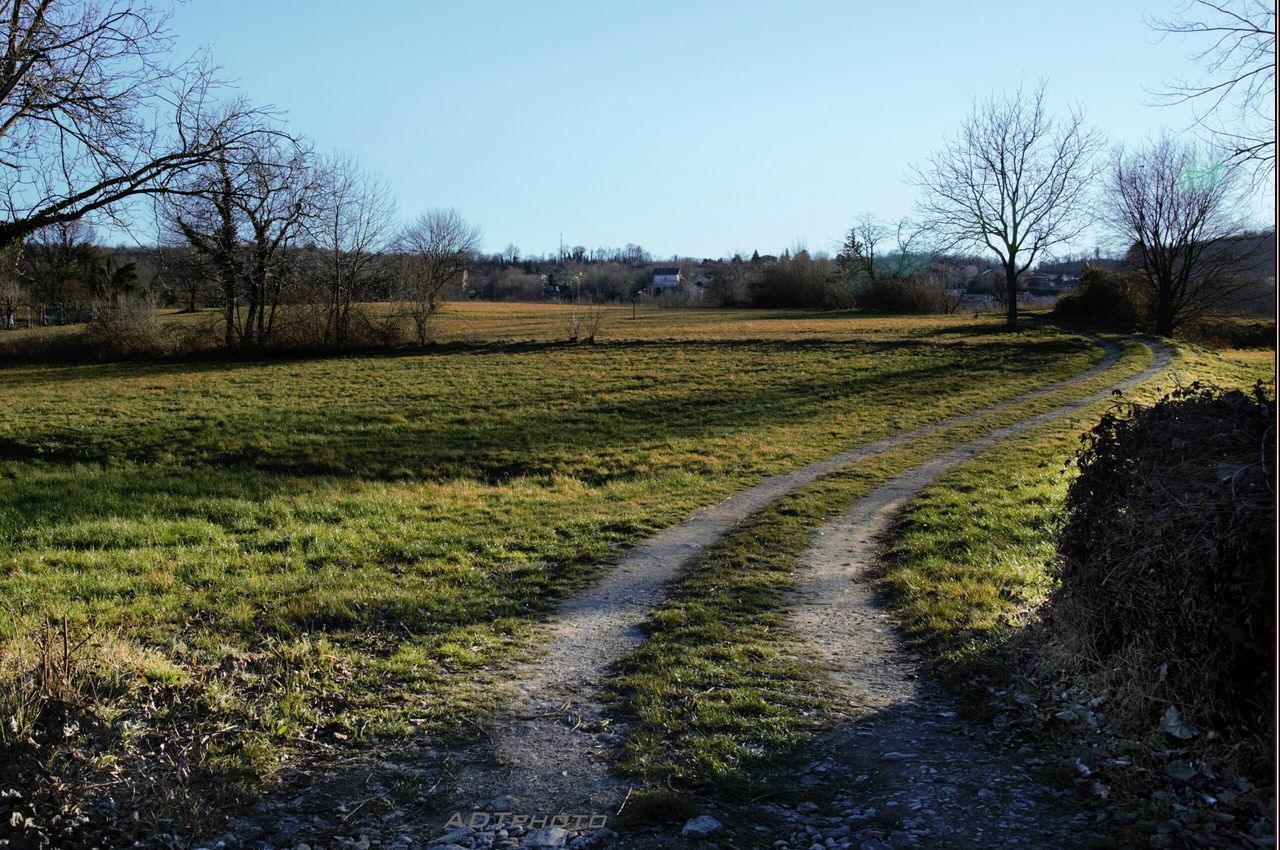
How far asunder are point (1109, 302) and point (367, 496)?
49.0 meters

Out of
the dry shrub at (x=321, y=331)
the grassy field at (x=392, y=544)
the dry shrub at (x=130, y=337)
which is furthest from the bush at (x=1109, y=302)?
the dry shrub at (x=130, y=337)

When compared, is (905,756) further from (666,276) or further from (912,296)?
(666,276)

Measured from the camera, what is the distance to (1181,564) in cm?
444

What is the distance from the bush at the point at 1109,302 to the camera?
46.6 metres

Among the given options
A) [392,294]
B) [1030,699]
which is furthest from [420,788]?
[392,294]

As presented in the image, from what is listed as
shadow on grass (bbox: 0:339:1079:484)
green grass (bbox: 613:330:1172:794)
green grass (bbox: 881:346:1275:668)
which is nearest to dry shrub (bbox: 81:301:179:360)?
→ shadow on grass (bbox: 0:339:1079:484)

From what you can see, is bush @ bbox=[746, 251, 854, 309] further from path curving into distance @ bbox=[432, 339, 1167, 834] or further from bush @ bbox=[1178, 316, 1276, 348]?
path curving into distance @ bbox=[432, 339, 1167, 834]

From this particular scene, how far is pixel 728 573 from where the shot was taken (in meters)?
9.15

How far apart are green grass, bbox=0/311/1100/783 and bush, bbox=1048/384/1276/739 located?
13.0 feet

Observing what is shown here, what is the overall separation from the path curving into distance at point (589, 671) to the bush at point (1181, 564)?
180 centimetres

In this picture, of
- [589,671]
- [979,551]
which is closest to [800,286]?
[979,551]

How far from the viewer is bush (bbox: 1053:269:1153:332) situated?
46625mm

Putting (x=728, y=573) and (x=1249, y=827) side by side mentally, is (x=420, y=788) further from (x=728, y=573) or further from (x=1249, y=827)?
(x=728, y=573)

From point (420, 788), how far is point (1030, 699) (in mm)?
3752
